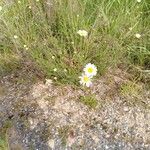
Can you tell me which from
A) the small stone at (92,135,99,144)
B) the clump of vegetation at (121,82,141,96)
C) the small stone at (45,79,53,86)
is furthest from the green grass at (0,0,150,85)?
the small stone at (92,135,99,144)

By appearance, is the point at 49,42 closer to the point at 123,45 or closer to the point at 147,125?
the point at 123,45

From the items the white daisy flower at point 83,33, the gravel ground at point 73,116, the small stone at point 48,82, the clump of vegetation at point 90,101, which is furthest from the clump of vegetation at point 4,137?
the white daisy flower at point 83,33

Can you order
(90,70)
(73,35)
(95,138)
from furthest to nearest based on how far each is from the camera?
1. (73,35)
2. (90,70)
3. (95,138)

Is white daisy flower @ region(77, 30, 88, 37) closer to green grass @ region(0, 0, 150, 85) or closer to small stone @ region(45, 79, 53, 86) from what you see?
green grass @ region(0, 0, 150, 85)

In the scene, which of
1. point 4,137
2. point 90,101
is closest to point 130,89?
point 90,101

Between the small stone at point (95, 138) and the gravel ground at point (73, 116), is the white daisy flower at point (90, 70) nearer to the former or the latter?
the gravel ground at point (73, 116)

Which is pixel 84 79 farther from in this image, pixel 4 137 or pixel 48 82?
pixel 4 137
